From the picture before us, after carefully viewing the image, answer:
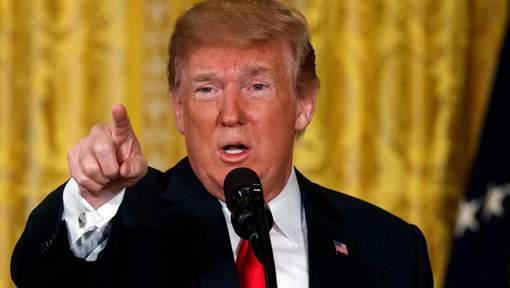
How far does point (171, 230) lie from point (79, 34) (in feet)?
4.96

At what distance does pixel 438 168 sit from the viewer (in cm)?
382

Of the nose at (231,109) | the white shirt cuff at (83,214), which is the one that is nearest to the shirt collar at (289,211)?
the nose at (231,109)

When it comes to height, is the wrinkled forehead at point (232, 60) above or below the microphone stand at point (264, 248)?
above

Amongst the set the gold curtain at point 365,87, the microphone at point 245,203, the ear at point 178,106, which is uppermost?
the microphone at point 245,203

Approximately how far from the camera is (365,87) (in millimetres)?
3809

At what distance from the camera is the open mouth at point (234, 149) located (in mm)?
2347

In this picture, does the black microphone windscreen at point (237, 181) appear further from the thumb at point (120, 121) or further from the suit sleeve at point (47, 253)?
the suit sleeve at point (47, 253)

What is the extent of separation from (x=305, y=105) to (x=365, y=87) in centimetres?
122

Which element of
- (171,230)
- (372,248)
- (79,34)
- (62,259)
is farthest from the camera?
(79,34)

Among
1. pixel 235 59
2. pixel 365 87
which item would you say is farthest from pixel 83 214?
pixel 365 87

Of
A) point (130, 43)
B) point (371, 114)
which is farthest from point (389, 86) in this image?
point (130, 43)

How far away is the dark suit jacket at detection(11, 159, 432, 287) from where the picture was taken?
6.70ft

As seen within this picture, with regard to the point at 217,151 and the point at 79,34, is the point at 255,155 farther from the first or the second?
the point at 79,34

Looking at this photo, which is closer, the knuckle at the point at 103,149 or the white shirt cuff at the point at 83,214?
the knuckle at the point at 103,149
